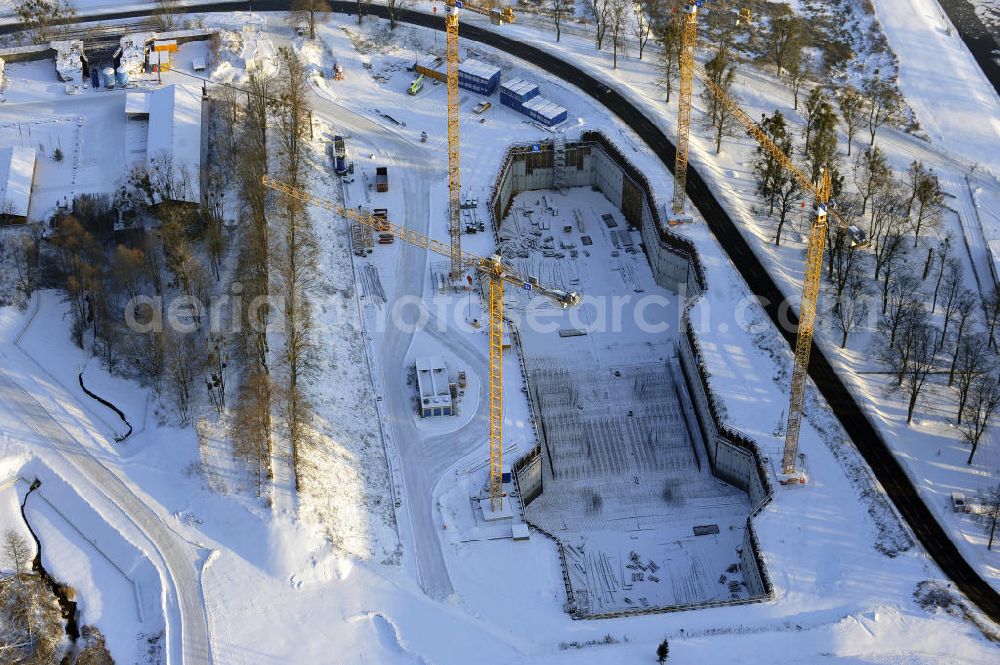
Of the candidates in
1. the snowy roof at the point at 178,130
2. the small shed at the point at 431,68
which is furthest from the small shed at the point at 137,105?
the small shed at the point at 431,68

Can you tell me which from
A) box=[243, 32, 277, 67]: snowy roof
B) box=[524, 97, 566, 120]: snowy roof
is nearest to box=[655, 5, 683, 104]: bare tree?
box=[524, 97, 566, 120]: snowy roof

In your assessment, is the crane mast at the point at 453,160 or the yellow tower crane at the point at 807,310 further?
the crane mast at the point at 453,160

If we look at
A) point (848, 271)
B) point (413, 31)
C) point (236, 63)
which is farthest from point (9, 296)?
point (848, 271)

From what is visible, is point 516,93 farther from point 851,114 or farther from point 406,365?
point 406,365

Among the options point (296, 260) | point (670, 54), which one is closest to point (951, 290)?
point (670, 54)

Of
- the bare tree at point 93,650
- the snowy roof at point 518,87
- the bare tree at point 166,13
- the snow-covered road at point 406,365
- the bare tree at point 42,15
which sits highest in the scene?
the bare tree at point 166,13

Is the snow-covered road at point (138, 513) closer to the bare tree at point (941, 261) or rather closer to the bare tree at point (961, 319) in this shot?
the bare tree at point (961, 319)

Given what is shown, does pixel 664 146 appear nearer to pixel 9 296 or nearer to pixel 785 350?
pixel 785 350
